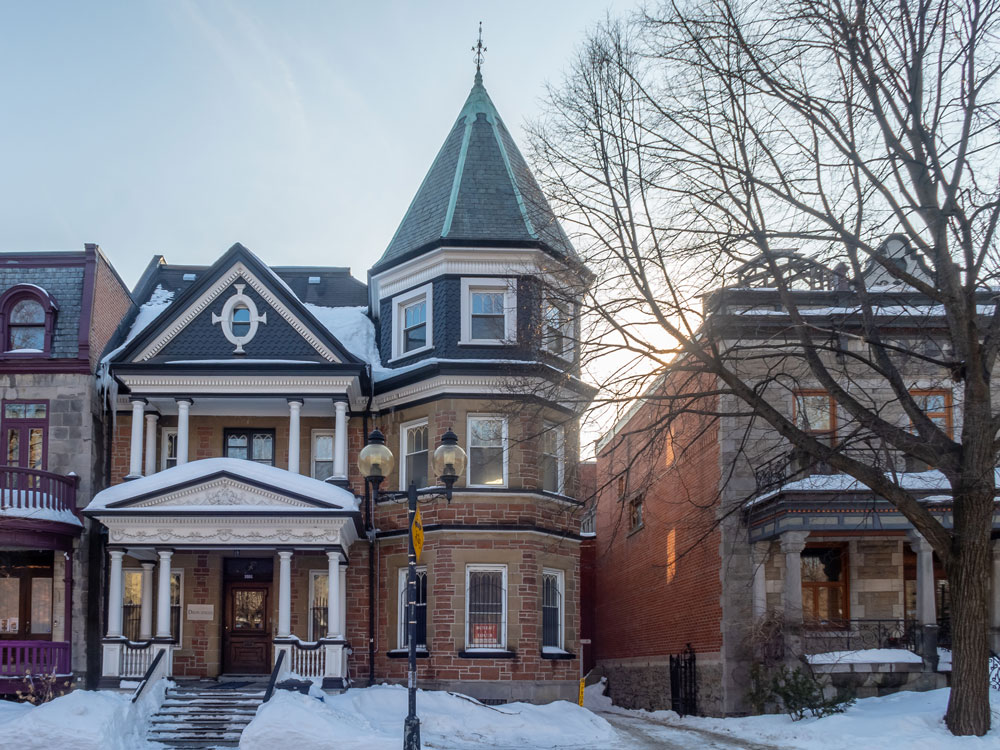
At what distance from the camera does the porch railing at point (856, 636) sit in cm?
2266

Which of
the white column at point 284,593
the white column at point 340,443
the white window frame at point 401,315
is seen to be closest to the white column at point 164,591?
the white column at point 284,593

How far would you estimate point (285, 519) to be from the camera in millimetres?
23859

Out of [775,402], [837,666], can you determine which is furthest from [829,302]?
[837,666]

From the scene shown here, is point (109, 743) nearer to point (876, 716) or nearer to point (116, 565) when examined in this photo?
point (116, 565)

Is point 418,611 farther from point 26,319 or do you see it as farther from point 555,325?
point 26,319

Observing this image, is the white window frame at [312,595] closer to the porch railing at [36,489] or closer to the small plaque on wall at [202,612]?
the small plaque on wall at [202,612]

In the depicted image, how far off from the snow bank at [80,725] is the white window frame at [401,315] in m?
9.56

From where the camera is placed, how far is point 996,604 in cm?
2336

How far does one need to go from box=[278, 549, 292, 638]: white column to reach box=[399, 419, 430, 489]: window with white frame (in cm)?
342

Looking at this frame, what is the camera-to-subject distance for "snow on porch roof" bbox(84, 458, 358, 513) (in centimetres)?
2381

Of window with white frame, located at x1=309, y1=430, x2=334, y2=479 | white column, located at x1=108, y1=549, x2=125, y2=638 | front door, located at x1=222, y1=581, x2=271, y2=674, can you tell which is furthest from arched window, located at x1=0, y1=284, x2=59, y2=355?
front door, located at x1=222, y1=581, x2=271, y2=674

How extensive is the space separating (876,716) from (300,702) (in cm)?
957

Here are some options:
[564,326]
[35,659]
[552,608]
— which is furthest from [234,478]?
[552,608]

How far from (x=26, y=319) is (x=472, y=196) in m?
10.4
